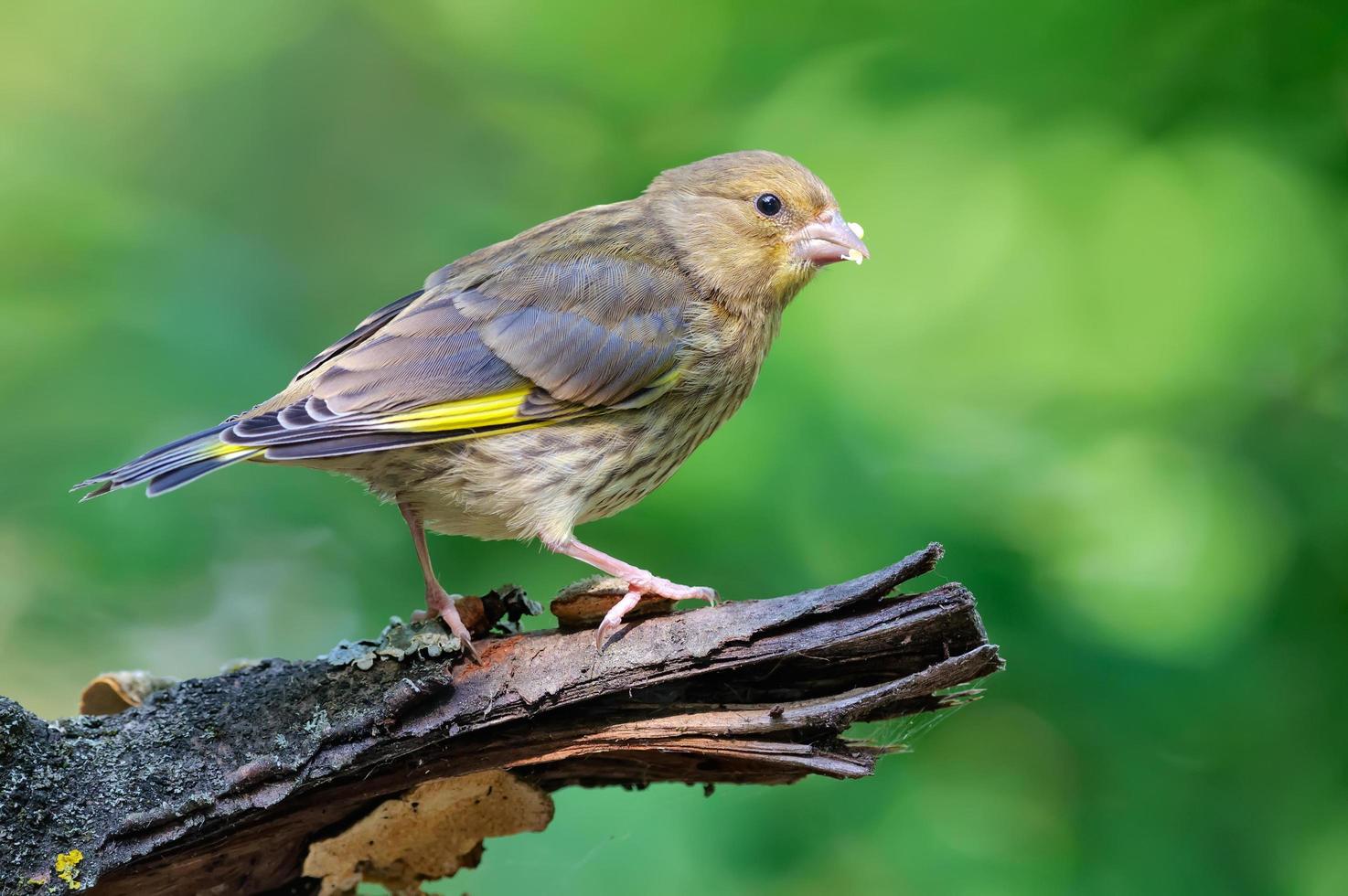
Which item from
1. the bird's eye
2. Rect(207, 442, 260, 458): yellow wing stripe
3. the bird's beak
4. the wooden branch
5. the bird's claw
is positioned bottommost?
the wooden branch

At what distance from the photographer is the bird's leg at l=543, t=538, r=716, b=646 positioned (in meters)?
2.72

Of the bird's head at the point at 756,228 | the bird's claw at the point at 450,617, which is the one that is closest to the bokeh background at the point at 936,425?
the bird's head at the point at 756,228

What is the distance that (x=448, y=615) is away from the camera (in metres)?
2.88

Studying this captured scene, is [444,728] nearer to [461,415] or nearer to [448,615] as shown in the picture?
[448,615]

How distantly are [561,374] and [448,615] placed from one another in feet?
2.20

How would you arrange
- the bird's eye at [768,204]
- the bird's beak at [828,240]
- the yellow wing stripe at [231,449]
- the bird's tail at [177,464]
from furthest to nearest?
the bird's eye at [768,204] < the bird's beak at [828,240] < the yellow wing stripe at [231,449] < the bird's tail at [177,464]

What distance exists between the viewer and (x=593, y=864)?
3.61 meters

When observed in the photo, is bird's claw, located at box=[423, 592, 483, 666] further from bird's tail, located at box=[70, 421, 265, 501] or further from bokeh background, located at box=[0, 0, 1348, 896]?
bokeh background, located at box=[0, 0, 1348, 896]

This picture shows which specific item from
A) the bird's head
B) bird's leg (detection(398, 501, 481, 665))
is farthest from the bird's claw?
the bird's head

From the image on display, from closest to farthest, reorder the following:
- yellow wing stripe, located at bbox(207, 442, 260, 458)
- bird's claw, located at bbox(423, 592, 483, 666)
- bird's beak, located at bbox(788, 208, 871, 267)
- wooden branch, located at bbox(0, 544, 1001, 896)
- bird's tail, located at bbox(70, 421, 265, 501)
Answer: wooden branch, located at bbox(0, 544, 1001, 896) → bird's tail, located at bbox(70, 421, 265, 501) → yellow wing stripe, located at bbox(207, 442, 260, 458) → bird's claw, located at bbox(423, 592, 483, 666) → bird's beak, located at bbox(788, 208, 871, 267)

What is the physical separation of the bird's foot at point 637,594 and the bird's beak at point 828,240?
1086mm

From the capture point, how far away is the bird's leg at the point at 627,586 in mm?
2723

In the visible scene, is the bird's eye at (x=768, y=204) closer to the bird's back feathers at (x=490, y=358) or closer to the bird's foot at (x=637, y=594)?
the bird's back feathers at (x=490, y=358)

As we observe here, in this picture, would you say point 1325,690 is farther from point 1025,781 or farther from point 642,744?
point 642,744
